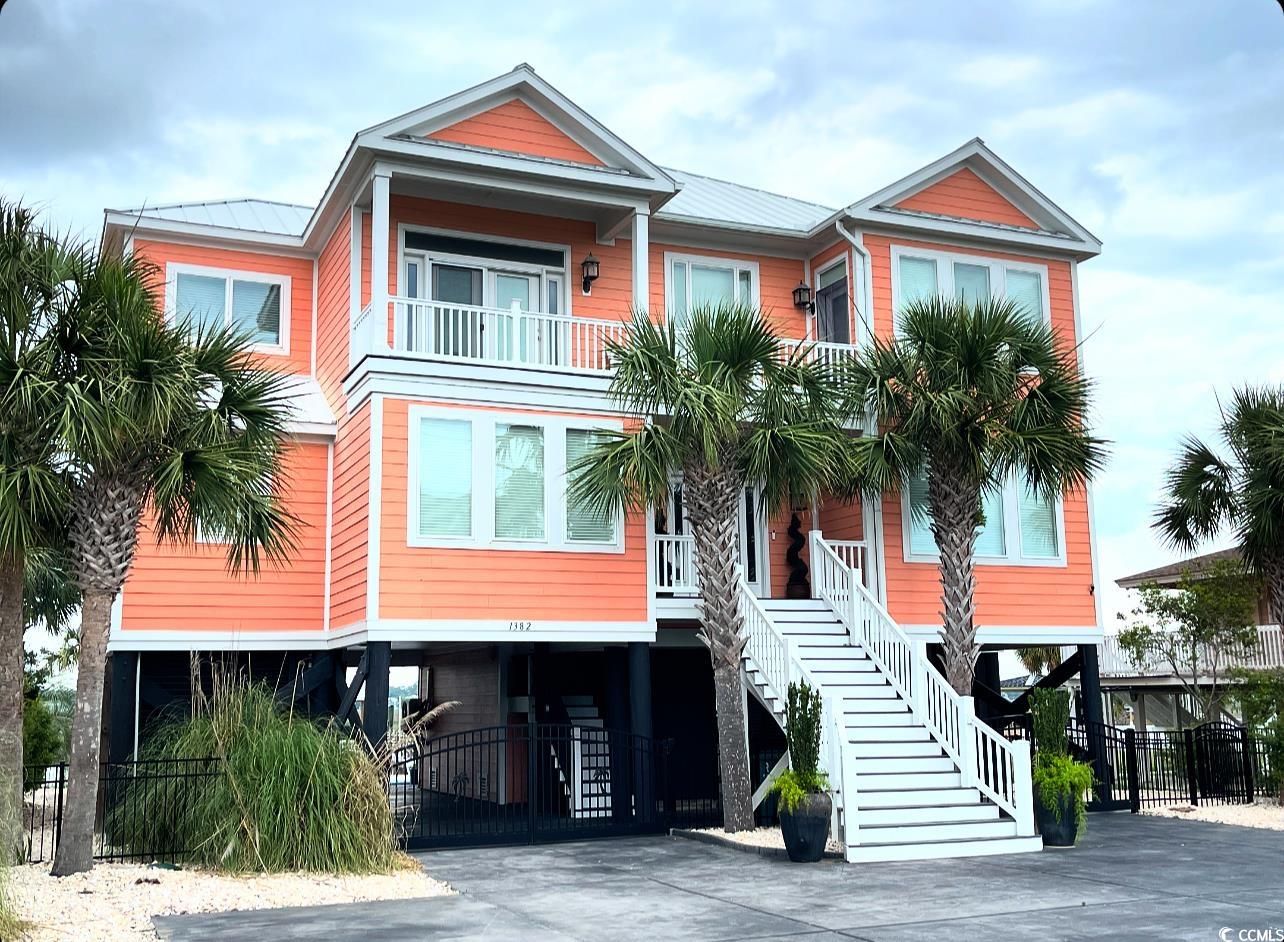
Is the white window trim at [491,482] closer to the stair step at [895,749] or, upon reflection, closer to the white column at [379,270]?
the white column at [379,270]

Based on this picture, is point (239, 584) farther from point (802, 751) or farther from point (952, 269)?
point (952, 269)

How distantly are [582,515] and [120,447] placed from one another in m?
6.79

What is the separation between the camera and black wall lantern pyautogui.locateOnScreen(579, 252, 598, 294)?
19.5 metres

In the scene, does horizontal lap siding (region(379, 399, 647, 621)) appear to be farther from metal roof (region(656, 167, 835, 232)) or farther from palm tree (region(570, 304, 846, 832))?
metal roof (region(656, 167, 835, 232))

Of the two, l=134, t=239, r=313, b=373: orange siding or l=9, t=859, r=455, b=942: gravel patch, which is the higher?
l=134, t=239, r=313, b=373: orange siding

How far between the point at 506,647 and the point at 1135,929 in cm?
1291

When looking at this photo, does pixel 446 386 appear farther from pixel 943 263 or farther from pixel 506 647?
pixel 943 263

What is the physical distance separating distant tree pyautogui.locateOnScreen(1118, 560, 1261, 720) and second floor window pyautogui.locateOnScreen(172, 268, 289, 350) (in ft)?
61.9

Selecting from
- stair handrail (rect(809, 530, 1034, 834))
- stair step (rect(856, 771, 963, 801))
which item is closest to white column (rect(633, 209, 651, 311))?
stair handrail (rect(809, 530, 1034, 834))

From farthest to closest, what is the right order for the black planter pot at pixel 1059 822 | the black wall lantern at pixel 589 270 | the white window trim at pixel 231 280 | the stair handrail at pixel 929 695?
the white window trim at pixel 231 280 < the black wall lantern at pixel 589 270 < the stair handrail at pixel 929 695 < the black planter pot at pixel 1059 822

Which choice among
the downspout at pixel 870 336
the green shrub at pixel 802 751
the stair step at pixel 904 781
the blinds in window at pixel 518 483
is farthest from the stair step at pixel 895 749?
the blinds in window at pixel 518 483

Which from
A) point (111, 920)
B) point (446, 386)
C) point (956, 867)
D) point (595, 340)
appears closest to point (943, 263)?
point (595, 340)

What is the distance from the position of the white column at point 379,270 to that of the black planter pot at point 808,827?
315 inches

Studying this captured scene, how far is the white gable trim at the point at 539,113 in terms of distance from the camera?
689 inches
